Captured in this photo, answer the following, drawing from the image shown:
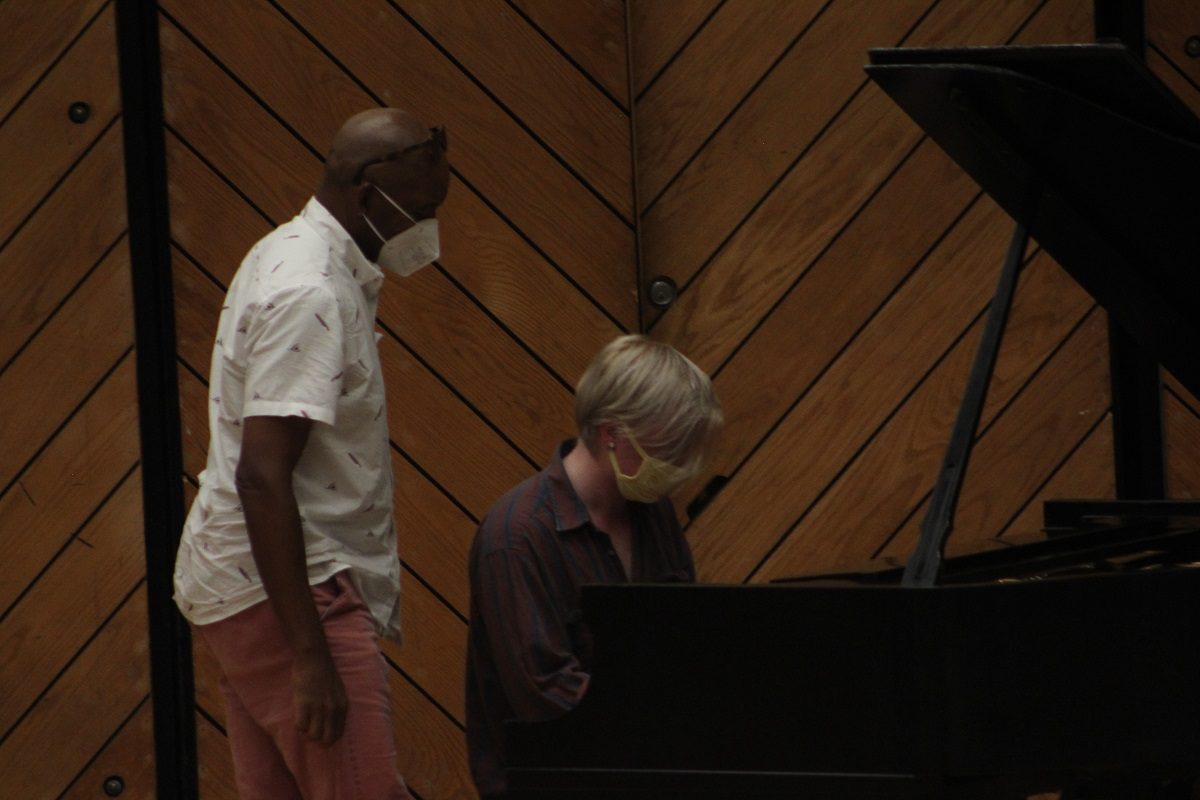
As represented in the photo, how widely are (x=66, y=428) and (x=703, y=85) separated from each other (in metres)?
1.54

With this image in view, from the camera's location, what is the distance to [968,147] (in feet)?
9.67

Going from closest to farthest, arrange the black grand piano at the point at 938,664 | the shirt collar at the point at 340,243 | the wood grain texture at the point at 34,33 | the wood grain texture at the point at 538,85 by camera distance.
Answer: the black grand piano at the point at 938,664
the shirt collar at the point at 340,243
the wood grain texture at the point at 34,33
the wood grain texture at the point at 538,85

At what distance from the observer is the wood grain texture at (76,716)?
4145mm

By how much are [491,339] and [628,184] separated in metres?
0.45

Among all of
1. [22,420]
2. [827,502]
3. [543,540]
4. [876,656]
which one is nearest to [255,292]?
[543,540]

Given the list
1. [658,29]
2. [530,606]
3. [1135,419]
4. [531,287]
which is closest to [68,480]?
[531,287]

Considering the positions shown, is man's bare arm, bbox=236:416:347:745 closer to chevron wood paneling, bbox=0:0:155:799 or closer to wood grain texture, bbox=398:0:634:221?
chevron wood paneling, bbox=0:0:155:799

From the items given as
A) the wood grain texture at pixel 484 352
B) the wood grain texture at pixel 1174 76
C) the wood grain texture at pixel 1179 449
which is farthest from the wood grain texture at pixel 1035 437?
the wood grain texture at pixel 484 352

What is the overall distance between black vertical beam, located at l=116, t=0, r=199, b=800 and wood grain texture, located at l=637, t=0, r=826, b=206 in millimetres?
1041

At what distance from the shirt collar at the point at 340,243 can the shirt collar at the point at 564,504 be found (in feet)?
1.53

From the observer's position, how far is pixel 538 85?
165 inches

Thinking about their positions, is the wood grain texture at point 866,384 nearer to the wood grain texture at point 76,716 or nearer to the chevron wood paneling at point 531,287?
the chevron wood paneling at point 531,287

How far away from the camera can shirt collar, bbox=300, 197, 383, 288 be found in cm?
305

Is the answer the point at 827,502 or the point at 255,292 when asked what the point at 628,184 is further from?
the point at 255,292
